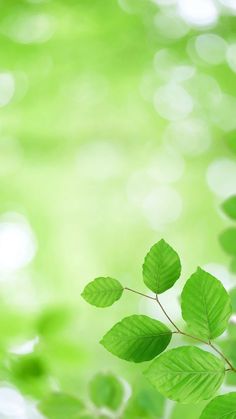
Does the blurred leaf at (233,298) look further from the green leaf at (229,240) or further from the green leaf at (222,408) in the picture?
the green leaf at (222,408)

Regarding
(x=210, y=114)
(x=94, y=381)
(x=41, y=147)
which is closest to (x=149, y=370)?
(x=94, y=381)

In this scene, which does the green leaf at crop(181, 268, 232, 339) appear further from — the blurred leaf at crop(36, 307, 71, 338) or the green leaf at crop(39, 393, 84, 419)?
the blurred leaf at crop(36, 307, 71, 338)

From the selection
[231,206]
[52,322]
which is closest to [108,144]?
[52,322]

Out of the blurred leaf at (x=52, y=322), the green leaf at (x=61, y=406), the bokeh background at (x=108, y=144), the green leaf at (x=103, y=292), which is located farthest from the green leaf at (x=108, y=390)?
the bokeh background at (x=108, y=144)

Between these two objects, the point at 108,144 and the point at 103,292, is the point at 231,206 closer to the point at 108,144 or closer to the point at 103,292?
the point at 103,292

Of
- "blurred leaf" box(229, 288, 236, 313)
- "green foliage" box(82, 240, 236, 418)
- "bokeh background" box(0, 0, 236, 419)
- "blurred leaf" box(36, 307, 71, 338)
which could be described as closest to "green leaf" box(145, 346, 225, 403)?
"green foliage" box(82, 240, 236, 418)
